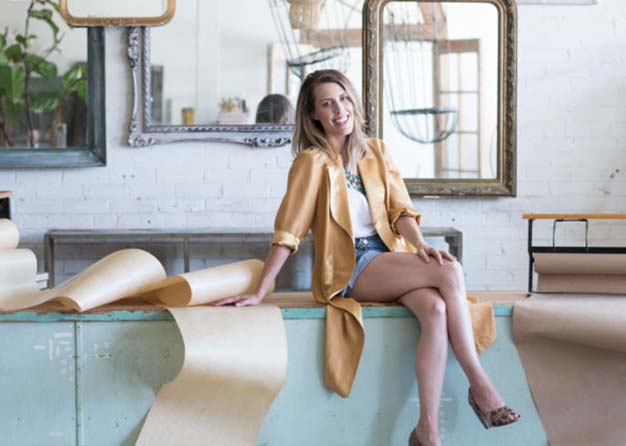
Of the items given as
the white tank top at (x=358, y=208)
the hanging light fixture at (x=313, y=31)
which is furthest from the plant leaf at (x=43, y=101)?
the white tank top at (x=358, y=208)

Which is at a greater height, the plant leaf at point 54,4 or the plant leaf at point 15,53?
the plant leaf at point 54,4

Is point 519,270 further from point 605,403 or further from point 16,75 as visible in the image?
point 16,75

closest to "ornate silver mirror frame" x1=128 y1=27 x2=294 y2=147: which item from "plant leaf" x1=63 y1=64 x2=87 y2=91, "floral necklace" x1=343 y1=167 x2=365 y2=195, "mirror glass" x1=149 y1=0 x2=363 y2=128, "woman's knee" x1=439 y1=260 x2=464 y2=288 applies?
"mirror glass" x1=149 y1=0 x2=363 y2=128

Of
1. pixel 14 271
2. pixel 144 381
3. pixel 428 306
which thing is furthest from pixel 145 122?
pixel 428 306

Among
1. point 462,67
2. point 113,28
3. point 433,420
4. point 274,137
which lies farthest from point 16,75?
point 433,420

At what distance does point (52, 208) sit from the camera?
4.46 metres

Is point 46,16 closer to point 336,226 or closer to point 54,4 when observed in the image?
point 54,4

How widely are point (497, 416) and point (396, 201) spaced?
0.76 metres

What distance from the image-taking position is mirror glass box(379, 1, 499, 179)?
4.51 meters

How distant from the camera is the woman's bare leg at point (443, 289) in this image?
2.30 meters

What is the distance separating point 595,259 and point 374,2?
2.34 meters

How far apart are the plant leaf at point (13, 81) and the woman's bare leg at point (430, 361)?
2.86 meters

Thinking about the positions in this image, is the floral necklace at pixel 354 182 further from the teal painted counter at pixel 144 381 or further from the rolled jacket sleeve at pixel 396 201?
the teal painted counter at pixel 144 381

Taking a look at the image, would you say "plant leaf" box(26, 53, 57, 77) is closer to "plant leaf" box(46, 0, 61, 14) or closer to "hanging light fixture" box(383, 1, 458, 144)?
"plant leaf" box(46, 0, 61, 14)
